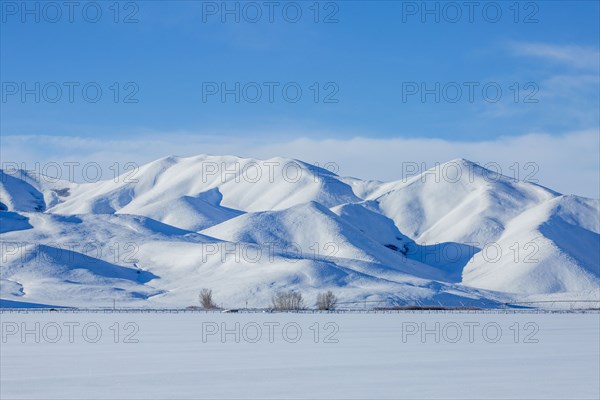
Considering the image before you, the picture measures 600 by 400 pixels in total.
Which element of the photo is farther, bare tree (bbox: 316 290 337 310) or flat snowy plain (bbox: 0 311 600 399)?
bare tree (bbox: 316 290 337 310)

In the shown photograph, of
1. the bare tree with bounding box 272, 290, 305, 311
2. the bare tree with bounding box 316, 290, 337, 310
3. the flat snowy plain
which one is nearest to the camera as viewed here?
the flat snowy plain

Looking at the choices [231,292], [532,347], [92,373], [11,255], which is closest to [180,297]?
[231,292]

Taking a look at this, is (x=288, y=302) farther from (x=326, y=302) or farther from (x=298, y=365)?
(x=298, y=365)

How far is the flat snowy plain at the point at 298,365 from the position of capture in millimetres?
27516

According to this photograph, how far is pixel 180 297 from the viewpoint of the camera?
15550 centimetres

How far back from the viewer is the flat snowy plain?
27.5 m

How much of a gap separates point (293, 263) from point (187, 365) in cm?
14011

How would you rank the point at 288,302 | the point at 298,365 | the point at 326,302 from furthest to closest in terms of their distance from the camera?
1. the point at 326,302
2. the point at 288,302
3. the point at 298,365

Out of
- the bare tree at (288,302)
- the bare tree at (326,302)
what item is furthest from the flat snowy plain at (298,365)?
the bare tree at (326,302)

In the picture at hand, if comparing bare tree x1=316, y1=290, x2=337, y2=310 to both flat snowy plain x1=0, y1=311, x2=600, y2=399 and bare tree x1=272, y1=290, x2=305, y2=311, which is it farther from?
flat snowy plain x1=0, y1=311, x2=600, y2=399

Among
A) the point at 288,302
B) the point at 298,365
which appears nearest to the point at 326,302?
the point at 288,302

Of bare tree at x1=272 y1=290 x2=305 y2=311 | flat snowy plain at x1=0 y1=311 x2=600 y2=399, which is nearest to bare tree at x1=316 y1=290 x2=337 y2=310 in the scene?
bare tree at x1=272 y1=290 x2=305 y2=311

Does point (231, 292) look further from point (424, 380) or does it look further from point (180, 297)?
point (424, 380)

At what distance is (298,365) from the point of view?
116ft
